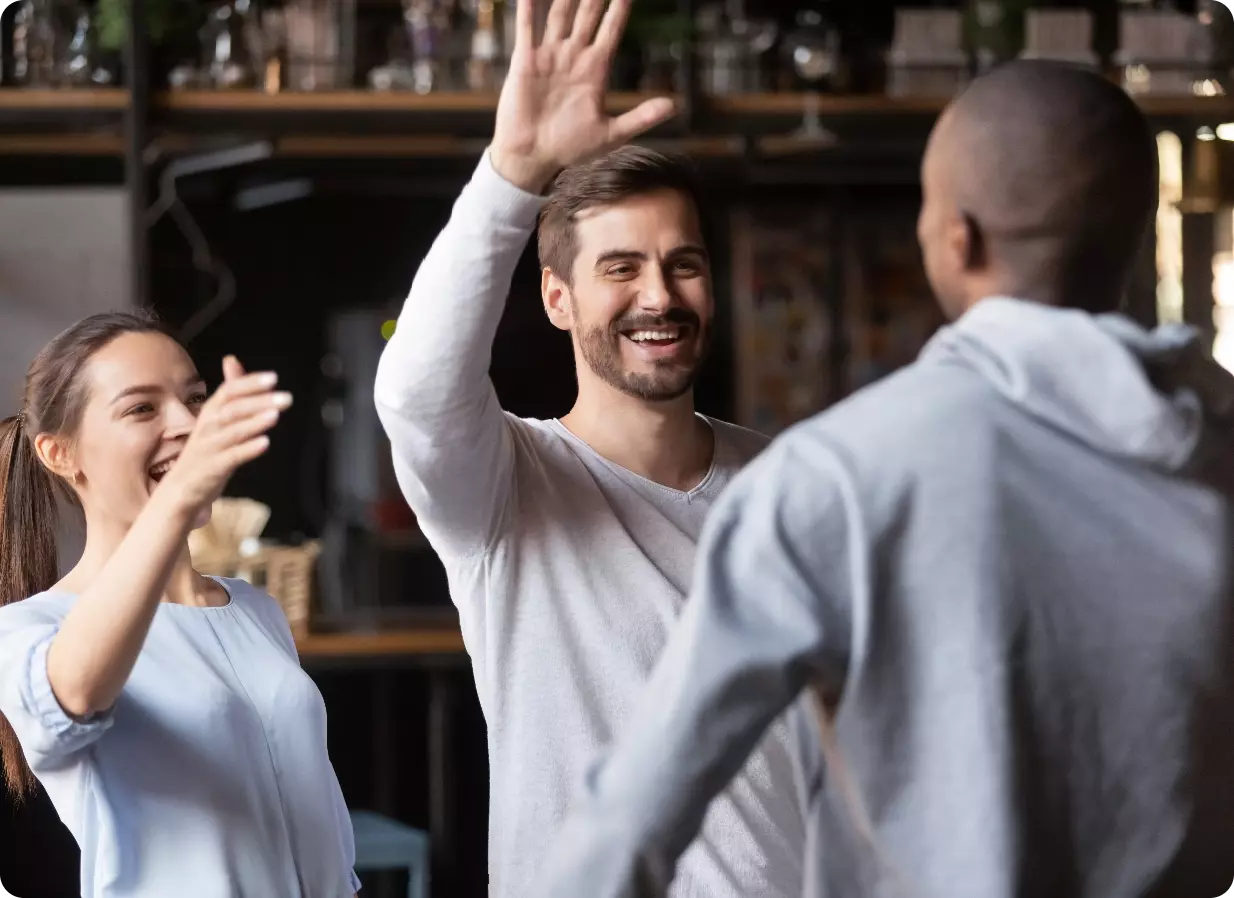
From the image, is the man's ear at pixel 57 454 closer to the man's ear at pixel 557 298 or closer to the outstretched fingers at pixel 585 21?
the man's ear at pixel 557 298

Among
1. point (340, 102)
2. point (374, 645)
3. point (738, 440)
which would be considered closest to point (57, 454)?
point (738, 440)

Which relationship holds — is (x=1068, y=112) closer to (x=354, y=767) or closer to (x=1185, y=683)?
(x=1185, y=683)

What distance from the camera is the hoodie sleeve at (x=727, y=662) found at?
0.86 metres

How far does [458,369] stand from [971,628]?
1.74ft

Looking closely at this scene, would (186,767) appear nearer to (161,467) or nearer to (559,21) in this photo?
(161,467)

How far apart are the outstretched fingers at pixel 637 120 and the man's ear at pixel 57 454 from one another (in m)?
0.61

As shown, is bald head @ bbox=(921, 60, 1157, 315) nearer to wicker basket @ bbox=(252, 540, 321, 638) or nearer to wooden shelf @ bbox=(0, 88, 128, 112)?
wicker basket @ bbox=(252, 540, 321, 638)

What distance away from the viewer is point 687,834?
2.93 feet

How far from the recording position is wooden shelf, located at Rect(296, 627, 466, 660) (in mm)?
3160

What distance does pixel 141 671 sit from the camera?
4.48 ft

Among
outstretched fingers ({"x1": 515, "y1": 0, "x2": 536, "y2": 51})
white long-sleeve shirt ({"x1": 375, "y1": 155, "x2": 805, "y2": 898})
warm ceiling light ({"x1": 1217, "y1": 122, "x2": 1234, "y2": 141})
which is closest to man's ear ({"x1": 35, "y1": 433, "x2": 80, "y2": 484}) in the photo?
white long-sleeve shirt ({"x1": 375, "y1": 155, "x2": 805, "y2": 898})

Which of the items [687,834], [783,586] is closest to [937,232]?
[783,586]

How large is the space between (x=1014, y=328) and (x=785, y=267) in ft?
11.4

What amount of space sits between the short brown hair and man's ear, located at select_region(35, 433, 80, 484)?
50 centimetres
